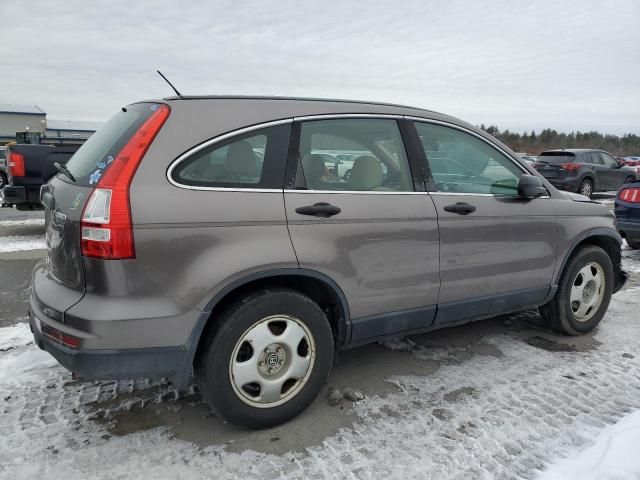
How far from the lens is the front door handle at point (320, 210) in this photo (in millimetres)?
2689

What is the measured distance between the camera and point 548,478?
2.35 metres

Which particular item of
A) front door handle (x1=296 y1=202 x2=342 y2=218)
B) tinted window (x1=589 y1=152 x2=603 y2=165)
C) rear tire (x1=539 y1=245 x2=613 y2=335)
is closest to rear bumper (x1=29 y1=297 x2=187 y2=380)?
front door handle (x1=296 y1=202 x2=342 y2=218)

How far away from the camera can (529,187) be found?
3.55 meters

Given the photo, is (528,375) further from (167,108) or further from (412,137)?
(167,108)

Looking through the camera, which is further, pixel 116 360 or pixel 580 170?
pixel 580 170

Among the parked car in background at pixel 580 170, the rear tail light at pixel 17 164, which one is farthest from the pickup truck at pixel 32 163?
the parked car in background at pixel 580 170

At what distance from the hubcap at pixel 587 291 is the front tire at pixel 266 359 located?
240 centimetres

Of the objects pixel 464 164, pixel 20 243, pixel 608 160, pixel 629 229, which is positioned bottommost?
pixel 20 243

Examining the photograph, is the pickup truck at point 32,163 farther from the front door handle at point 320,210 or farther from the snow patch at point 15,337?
the front door handle at point 320,210

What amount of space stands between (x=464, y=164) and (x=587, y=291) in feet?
5.66

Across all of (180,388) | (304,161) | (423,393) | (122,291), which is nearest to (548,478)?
A: (423,393)

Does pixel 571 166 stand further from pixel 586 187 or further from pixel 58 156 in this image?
pixel 58 156

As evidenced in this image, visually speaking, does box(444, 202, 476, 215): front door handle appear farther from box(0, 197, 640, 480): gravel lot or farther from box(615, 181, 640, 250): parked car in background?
box(615, 181, 640, 250): parked car in background

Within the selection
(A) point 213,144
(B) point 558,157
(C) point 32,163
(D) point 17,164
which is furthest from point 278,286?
(B) point 558,157
